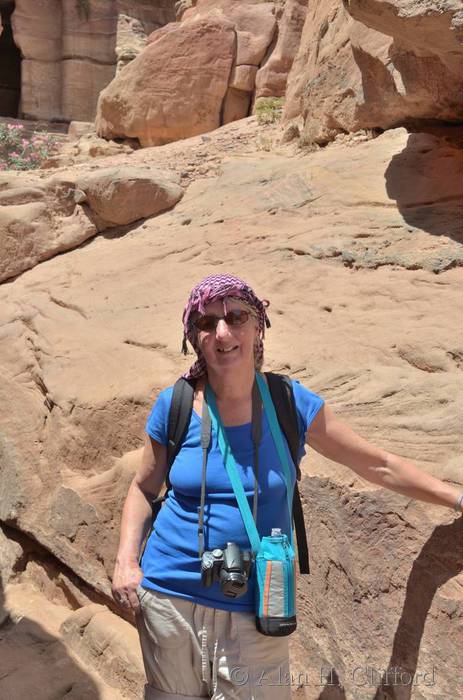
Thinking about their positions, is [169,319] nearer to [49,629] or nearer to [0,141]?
[49,629]

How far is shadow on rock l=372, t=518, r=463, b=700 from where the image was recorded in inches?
96.7

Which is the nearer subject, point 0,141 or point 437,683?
point 437,683

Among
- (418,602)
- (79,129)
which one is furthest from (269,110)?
(418,602)

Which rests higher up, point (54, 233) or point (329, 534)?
point (329, 534)

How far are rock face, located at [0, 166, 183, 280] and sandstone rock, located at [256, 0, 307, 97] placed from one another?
367 cm

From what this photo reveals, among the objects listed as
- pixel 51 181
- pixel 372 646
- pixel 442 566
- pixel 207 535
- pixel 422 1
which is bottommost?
pixel 51 181

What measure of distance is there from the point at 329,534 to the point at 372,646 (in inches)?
18.4

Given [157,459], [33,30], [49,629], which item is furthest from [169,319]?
[33,30]

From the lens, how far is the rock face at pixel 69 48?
16.8m

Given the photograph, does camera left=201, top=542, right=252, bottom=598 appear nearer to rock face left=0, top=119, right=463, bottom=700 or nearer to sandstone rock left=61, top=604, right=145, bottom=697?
rock face left=0, top=119, right=463, bottom=700

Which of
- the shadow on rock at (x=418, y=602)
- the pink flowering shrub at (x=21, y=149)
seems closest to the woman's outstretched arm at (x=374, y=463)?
the shadow on rock at (x=418, y=602)

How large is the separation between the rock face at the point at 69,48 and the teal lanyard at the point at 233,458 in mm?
16047

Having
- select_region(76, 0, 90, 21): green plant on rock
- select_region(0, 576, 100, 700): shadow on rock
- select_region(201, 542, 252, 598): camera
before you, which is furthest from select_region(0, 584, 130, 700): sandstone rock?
select_region(76, 0, 90, 21): green plant on rock

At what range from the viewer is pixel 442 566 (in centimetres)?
250
